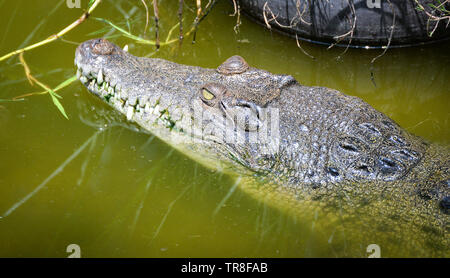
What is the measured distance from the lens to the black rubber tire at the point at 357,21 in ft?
16.2

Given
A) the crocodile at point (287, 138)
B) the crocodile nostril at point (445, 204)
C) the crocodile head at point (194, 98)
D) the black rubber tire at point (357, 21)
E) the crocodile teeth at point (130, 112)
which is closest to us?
the crocodile nostril at point (445, 204)

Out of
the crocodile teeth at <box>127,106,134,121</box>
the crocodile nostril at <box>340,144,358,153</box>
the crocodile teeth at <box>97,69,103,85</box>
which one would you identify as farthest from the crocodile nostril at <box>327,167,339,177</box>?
the crocodile teeth at <box>97,69,103,85</box>

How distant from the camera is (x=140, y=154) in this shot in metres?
3.90

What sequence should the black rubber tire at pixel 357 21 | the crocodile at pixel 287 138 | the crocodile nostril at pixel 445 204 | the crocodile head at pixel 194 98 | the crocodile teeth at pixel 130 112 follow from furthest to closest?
the black rubber tire at pixel 357 21, the crocodile teeth at pixel 130 112, the crocodile head at pixel 194 98, the crocodile at pixel 287 138, the crocodile nostril at pixel 445 204

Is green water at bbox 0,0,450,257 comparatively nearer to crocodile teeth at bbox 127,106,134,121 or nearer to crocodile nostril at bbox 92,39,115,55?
crocodile teeth at bbox 127,106,134,121

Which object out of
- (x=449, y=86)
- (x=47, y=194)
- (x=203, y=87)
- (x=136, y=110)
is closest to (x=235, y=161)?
(x=203, y=87)

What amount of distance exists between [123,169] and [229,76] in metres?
1.11

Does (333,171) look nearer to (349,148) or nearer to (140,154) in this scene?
(349,148)

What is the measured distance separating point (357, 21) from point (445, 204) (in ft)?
7.94

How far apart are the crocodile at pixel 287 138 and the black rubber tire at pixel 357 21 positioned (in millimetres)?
1308

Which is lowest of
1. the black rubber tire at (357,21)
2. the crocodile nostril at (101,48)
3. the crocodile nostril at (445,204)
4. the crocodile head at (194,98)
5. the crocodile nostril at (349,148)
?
the crocodile nostril at (445,204)

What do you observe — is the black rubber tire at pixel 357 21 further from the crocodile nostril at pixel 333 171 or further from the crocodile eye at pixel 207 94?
the crocodile nostril at pixel 333 171

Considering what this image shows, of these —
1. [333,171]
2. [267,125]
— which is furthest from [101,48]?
[333,171]

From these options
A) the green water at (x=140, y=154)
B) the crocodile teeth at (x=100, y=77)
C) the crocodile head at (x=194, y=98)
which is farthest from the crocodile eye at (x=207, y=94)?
the crocodile teeth at (x=100, y=77)
